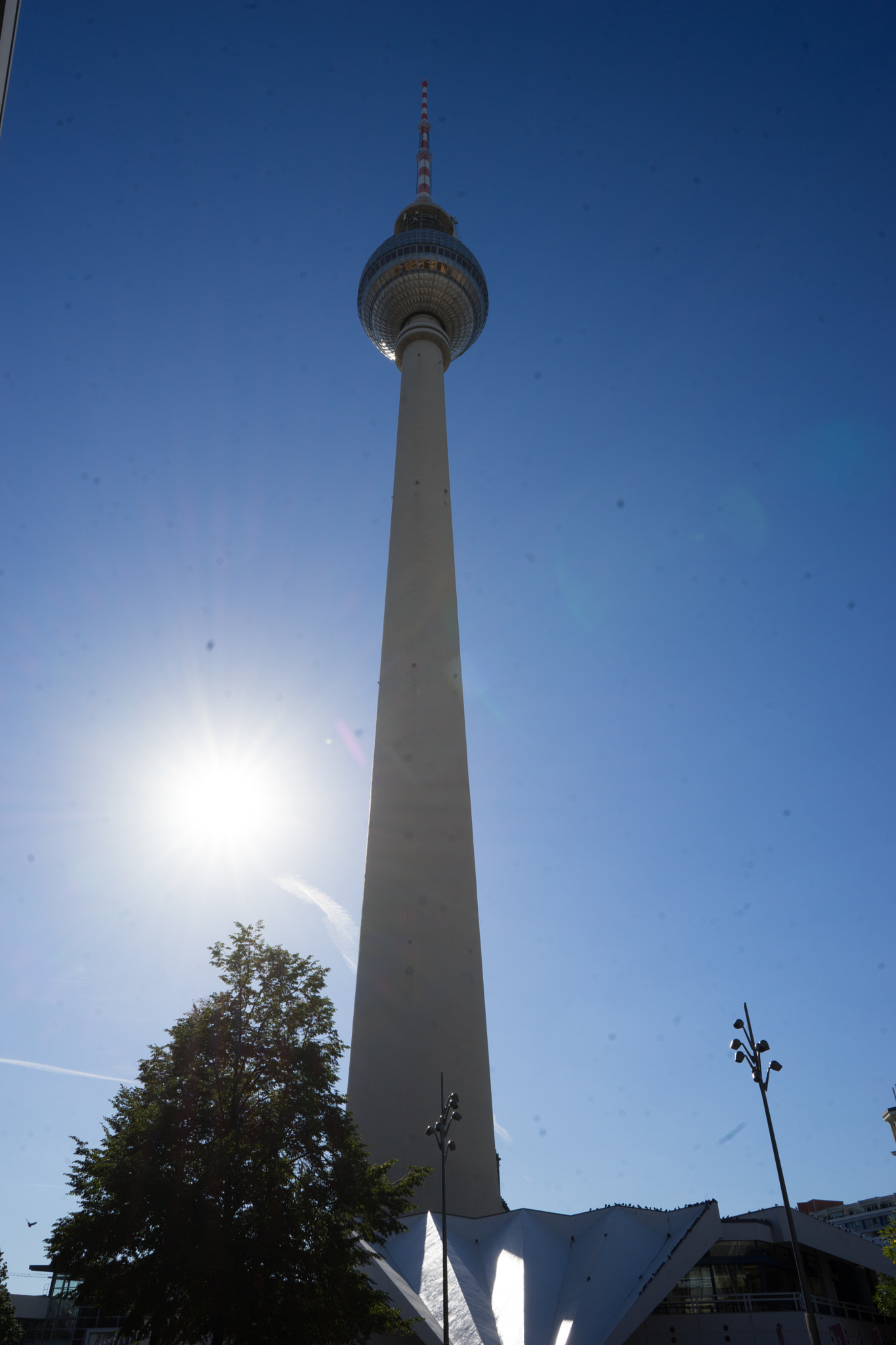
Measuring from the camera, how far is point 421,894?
42344mm

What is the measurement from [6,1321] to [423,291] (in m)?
66.9

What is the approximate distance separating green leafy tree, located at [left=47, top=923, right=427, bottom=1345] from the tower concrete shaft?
569 inches

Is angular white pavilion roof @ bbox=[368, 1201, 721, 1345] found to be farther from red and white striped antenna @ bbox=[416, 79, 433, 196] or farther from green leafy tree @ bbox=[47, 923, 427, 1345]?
red and white striped antenna @ bbox=[416, 79, 433, 196]

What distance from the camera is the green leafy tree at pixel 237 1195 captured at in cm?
1984

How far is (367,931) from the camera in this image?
42594 millimetres

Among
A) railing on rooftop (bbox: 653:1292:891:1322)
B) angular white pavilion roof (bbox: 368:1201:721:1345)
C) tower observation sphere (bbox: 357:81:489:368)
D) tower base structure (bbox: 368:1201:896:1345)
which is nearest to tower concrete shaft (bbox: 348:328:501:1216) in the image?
tower base structure (bbox: 368:1201:896:1345)

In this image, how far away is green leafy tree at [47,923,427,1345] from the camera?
19.8 metres

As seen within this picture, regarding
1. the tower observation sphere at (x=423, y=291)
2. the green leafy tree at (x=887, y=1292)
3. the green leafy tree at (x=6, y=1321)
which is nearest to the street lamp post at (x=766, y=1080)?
the green leafy tree at (x=887, y=1292)

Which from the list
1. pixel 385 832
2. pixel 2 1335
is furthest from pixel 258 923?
pixel 2 1335

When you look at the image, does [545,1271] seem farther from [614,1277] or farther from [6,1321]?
[6,1321]

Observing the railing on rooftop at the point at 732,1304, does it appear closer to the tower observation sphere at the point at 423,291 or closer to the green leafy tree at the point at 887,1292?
the green leafy tree at the point at 887,1292

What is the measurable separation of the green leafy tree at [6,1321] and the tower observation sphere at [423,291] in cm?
6131

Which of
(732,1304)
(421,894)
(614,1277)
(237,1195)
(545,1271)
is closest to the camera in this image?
(237,1195)

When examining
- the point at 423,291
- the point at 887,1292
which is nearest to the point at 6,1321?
the point at 887,1292
